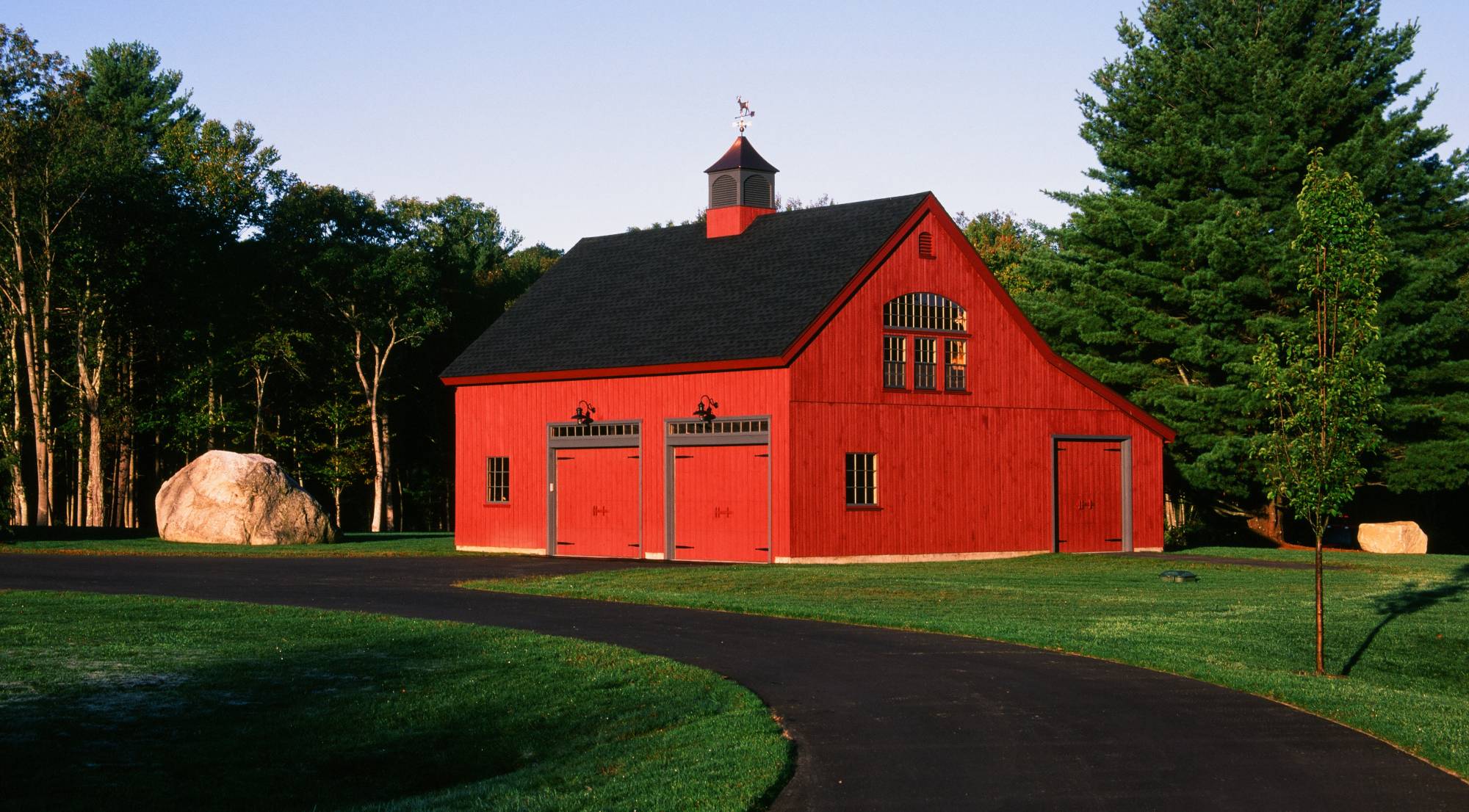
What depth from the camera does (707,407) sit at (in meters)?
32.0

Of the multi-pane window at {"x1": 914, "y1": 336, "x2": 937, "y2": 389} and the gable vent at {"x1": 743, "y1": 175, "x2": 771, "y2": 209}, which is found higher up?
the gable vent at {"x1": 743, "y1": 175, "x2": 771, "y2": 209}

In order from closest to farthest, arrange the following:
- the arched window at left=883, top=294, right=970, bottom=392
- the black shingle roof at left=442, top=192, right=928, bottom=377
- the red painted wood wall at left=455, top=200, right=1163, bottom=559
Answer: the red painted wood wall at left=455, top=200, right=1163, bottom=559, the black shingle roof at left=442, top=192, right=928, bottom=377, the arched window at left=883, top=294, right=970, bottom=392

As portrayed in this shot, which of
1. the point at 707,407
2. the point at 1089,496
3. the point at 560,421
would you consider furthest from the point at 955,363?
the point at 560,421

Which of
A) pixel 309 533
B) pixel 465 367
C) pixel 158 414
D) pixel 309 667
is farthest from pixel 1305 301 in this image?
pixel 158 414

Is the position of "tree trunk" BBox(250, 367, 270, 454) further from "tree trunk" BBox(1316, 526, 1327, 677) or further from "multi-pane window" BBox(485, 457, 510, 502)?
"tree trunk" BBox(1316, 526, 1327, 677)

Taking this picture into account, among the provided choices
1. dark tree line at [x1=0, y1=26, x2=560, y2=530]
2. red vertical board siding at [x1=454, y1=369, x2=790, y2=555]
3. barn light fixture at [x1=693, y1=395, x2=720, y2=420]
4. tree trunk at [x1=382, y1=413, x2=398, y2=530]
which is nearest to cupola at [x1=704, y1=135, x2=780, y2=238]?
red vertical board siding at [x1=454, y1=369, x2=790, y2=555]

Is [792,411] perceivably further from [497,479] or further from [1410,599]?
[1410,599]

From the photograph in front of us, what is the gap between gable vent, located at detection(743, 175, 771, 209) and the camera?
37.2m

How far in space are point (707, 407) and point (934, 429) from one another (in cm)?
521

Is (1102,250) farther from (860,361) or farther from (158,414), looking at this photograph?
(158,414)

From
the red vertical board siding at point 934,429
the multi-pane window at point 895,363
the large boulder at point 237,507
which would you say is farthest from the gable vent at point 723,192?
the large boulder at point 237,507

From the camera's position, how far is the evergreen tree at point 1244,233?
41.2 m

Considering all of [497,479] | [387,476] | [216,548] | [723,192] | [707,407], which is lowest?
[216,548]

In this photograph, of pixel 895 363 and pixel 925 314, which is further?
pixel 925 314
